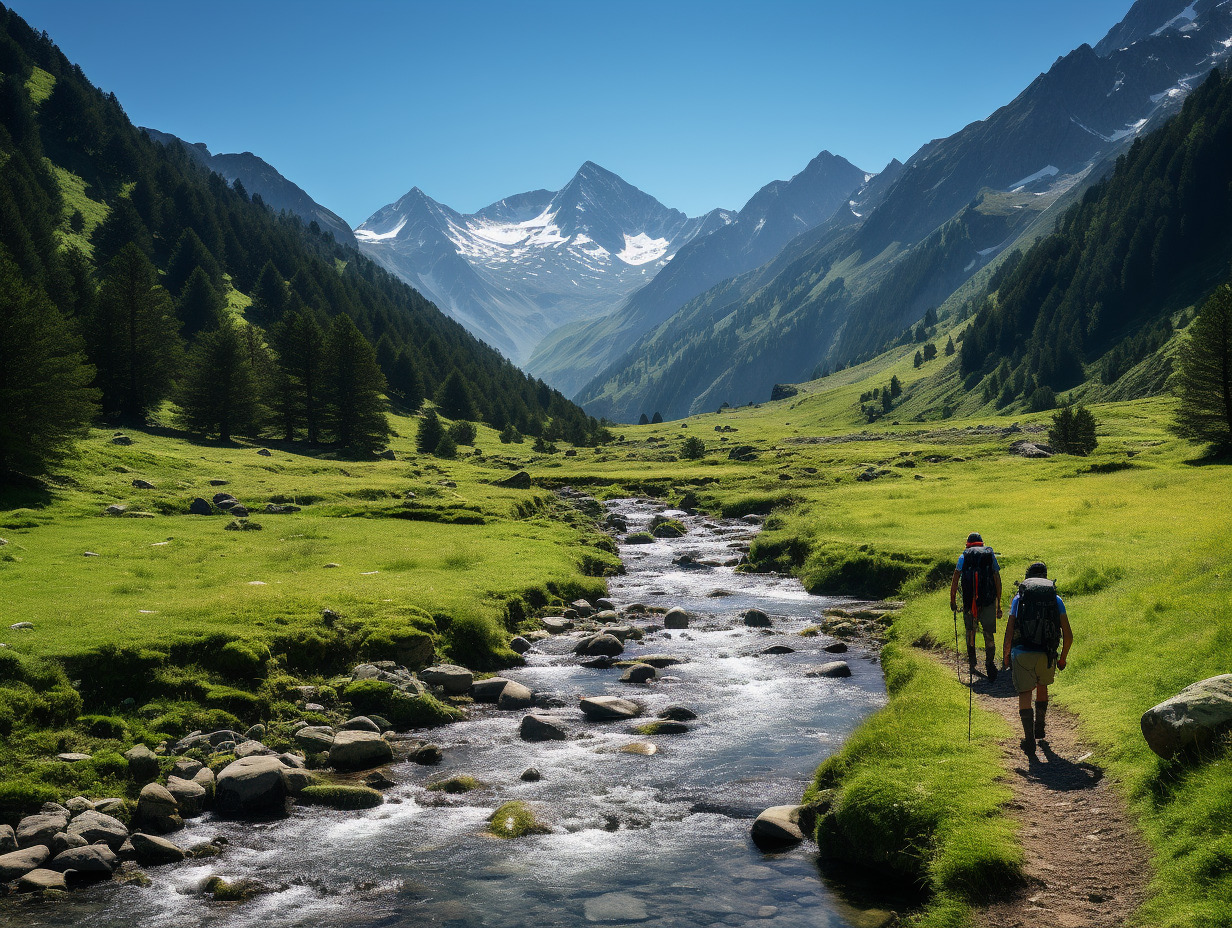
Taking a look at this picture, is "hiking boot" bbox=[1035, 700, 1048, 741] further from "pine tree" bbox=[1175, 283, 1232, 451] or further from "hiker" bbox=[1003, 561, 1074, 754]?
"pine tree" bbox=[1175, 283, 1232, 451]

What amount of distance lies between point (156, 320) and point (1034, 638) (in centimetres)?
9930

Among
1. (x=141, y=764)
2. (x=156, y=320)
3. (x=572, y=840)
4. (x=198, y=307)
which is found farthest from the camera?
(x=198, y=307)

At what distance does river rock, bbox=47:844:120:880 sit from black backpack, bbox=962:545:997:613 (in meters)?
22.3

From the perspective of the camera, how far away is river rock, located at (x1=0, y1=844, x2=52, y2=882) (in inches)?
535

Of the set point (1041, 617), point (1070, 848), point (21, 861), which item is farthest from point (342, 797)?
point (1041, 617)

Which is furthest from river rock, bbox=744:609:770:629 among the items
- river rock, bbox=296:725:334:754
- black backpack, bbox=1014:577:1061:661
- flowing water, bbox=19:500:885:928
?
river rock, bbox=296:725:334:754

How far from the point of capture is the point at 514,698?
24172 millimetres

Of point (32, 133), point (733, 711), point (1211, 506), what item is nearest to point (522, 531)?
point (733, 711)

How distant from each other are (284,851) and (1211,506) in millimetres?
48676

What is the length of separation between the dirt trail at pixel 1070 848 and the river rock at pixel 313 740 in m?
15.9

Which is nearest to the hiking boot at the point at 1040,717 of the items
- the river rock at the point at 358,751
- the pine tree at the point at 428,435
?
the river rock at the point at 358,751

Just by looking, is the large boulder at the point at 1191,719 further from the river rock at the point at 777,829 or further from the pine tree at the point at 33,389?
the pine tree at the point at 33,389

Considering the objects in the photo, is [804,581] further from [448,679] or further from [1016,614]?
[1016,614]

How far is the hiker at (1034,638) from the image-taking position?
15.0 meters
